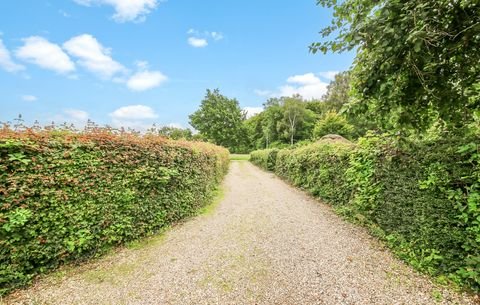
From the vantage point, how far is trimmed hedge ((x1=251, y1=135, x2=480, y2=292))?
274 centimetres

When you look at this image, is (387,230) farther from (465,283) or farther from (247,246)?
(247,246)

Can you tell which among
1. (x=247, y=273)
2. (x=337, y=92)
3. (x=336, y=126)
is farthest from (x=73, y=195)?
(x=337, y=92)

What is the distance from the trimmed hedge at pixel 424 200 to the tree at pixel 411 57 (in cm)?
65

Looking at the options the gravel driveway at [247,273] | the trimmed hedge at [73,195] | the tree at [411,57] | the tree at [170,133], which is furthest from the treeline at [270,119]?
the tree at [411,57]

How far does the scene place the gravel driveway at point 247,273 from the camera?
2715 mm

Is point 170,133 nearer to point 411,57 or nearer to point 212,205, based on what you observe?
point 212,205

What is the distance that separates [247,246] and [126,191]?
264cm

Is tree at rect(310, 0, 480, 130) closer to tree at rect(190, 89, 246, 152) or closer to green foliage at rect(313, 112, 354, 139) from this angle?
green foliage at rect(313, 112, 354, 139)

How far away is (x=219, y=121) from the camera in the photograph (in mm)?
42781

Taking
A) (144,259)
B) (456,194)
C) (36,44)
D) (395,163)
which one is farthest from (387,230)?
(36,44)

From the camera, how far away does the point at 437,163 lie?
124 inches

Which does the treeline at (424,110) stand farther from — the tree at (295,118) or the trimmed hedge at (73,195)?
the tree at (295,118)

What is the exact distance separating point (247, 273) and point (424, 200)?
3.09 metres

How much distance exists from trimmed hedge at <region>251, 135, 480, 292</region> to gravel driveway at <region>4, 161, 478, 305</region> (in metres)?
0.34
